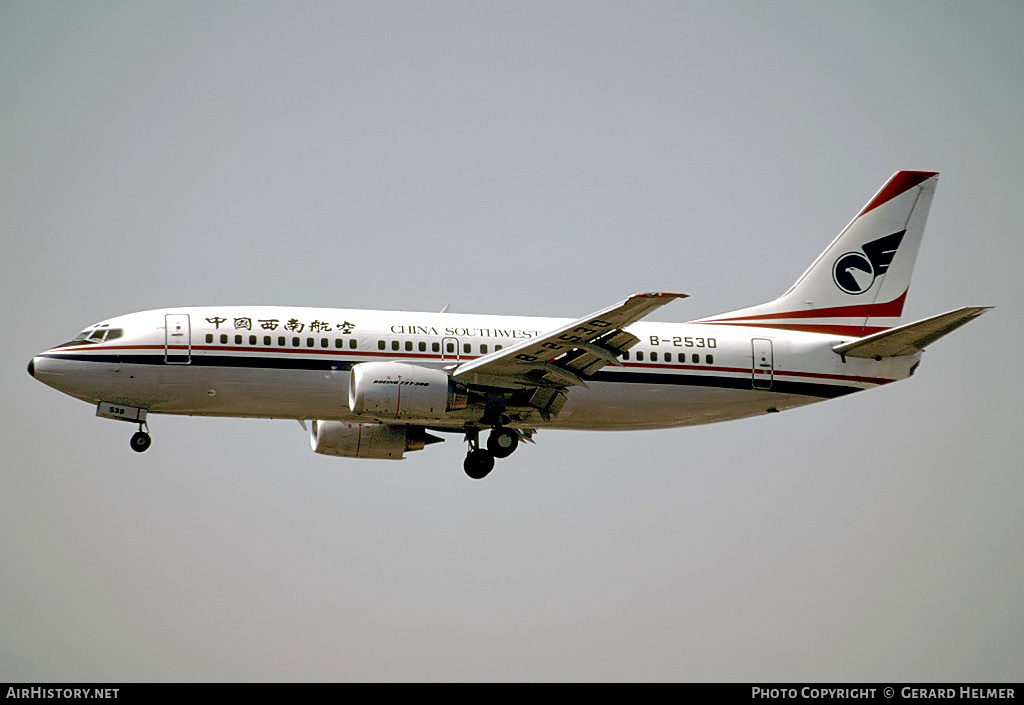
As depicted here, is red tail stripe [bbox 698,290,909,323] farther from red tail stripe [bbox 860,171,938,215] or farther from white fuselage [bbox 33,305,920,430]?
red tail stripe [bbox 860,171,938,215]

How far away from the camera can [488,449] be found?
4619 cm

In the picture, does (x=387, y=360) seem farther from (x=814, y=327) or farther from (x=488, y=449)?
(x=814, y=327)

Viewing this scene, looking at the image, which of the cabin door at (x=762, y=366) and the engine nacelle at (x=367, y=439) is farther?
the engine nacelle at (x=367, y=439)

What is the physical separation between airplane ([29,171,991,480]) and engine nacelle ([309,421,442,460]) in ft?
0.15

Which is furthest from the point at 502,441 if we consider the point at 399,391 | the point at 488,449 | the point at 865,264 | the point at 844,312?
the point at 865,264

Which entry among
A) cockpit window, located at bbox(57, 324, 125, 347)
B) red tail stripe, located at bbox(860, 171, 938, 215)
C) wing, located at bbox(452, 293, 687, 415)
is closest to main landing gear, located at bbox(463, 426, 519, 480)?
wing, located at bbox(452, 293, 687, 415)

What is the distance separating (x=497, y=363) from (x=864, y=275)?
1356cm

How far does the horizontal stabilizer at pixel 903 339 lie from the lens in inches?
1679

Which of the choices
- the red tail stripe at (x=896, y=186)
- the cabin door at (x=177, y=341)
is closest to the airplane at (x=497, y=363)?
the cabin door at (x=177, y=341)

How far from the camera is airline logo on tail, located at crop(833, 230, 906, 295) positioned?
4828cm

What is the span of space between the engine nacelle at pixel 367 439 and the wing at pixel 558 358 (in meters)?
5.54

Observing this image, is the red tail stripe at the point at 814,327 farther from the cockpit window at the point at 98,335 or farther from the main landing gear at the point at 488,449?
the cockpit window at the point at 98,335

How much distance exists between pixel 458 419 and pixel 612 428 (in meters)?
4.97
